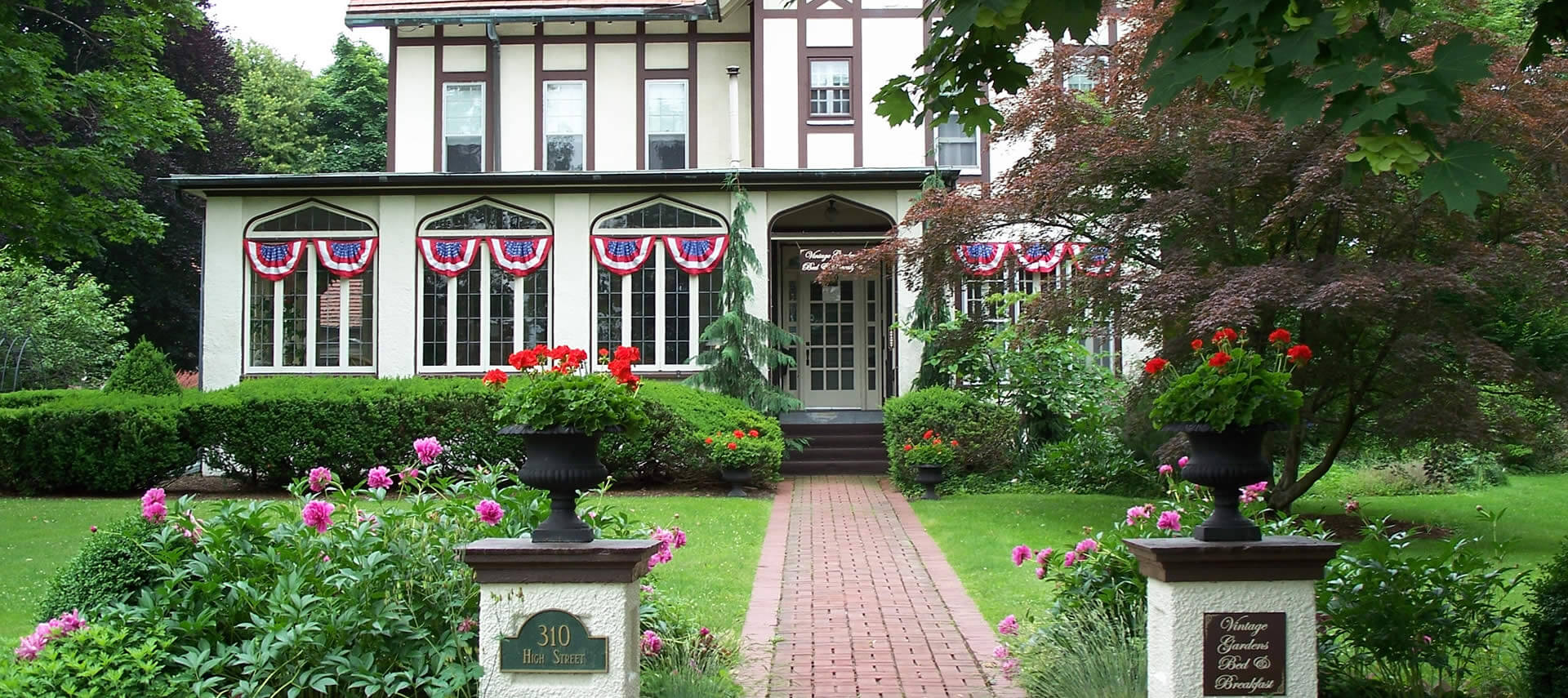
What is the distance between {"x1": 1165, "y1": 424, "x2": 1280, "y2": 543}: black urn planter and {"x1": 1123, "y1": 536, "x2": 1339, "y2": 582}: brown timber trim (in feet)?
0.27

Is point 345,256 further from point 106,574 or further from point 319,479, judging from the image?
point 106,574

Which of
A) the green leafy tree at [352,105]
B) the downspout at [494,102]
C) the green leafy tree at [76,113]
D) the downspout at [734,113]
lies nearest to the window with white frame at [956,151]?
the downspout at [734,113]

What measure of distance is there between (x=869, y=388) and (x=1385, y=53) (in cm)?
1689

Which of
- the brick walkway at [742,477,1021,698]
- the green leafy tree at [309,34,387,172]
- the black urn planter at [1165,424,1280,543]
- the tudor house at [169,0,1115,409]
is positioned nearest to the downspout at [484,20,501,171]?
the tudor house at [169,0,1115,409]

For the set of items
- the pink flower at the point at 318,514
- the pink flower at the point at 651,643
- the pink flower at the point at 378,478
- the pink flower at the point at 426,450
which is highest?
the pink flower at the point at 426,450

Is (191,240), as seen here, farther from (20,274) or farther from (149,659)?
(149,659)

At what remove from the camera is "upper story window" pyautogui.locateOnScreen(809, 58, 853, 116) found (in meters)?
21.1

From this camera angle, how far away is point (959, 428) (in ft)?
51.1

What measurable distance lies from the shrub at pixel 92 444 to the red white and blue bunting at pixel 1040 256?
35.6 ft

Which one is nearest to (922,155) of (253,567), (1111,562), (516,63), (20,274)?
(516,63)

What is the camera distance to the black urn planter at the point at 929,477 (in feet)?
48.9

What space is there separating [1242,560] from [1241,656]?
0.40 m

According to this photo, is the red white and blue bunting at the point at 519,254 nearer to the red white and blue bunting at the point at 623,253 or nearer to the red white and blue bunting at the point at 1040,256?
the red white and blue bunting at the point at 623,253

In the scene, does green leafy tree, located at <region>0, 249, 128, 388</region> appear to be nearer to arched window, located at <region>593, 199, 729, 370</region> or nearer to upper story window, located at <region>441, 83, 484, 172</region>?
upper story window, located at <region>441, 83, 484, 172</region>
